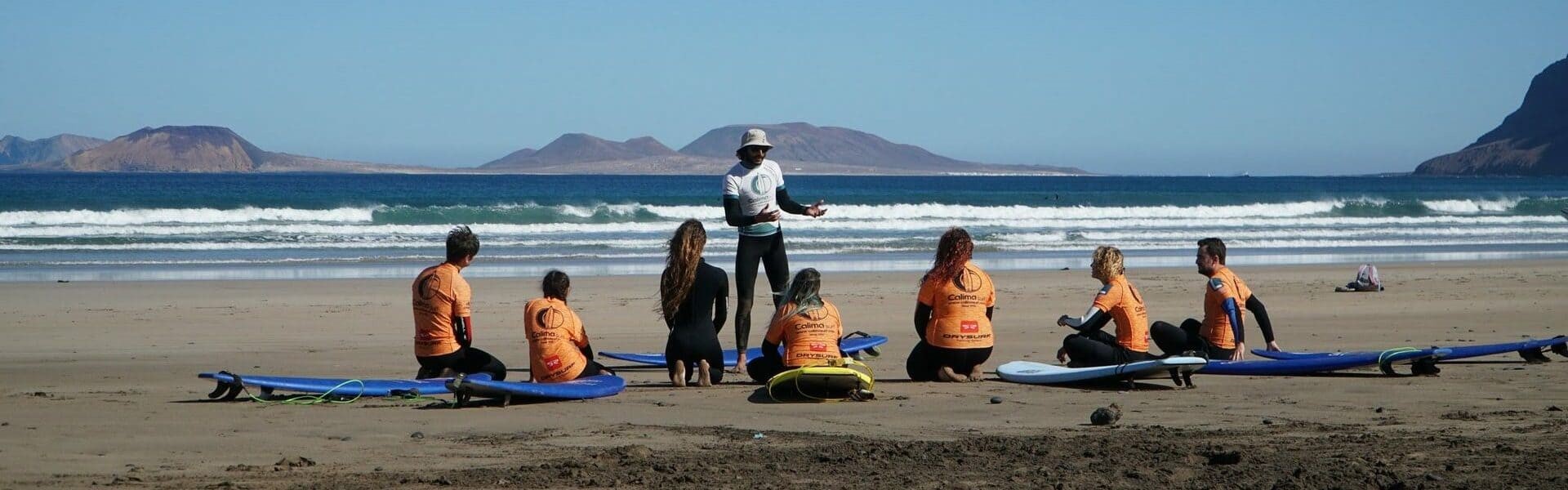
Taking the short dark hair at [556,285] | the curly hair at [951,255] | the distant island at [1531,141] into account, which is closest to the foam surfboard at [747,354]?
the curly hair at [951,255]

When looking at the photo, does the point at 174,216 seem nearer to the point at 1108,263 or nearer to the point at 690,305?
the point at 690,305

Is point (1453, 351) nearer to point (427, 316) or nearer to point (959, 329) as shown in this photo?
point (959, 329)

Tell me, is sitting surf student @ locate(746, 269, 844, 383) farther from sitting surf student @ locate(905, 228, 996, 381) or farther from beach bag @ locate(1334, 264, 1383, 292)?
beach bag @ locate(1334, 264, 1383, 292)

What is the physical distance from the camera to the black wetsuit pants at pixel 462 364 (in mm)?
7578

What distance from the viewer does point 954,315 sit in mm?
7801

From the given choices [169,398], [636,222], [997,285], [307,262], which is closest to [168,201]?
[636,222]

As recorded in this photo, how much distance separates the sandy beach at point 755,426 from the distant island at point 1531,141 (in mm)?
174114

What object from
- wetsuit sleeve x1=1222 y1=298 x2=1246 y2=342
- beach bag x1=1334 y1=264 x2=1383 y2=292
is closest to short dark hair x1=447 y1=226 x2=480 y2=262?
wetsuit sleeve x1=1222 y1=298 x2=1246 y2=342

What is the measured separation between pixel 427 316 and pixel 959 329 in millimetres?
3063

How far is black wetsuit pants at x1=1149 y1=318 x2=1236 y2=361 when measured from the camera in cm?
808

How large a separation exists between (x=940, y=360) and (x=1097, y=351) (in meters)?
0.91

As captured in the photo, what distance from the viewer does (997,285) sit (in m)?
16.3

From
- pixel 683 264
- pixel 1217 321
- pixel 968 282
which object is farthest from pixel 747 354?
pixel 1217 321

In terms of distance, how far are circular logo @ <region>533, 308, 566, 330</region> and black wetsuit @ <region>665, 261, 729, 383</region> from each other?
0.71 meters
